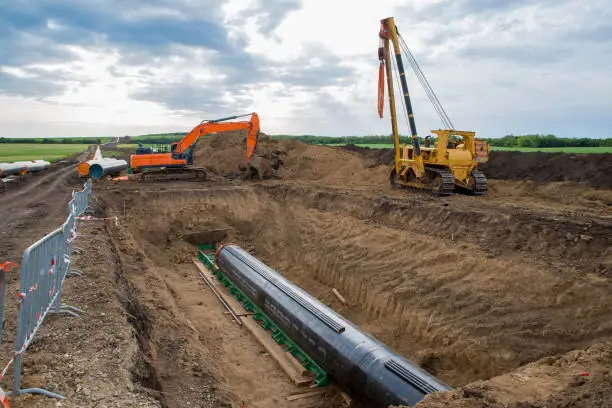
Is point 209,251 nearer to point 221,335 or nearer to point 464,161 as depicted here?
point 221,335

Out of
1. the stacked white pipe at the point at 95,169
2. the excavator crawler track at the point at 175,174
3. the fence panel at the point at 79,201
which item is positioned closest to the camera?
the fence panel at the point at 79,201

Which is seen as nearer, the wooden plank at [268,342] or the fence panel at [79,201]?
the wooden plank at [268,342]

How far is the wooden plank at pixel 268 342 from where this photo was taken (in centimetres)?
1012

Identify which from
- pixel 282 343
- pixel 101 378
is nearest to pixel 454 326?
pixel 282 343

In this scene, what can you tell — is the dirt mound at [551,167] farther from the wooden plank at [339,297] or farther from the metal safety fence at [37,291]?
the metal safety fence at [37,291]

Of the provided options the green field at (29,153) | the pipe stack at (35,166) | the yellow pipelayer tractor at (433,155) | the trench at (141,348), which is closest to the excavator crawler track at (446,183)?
the yellow pipelayer tractor at (433,155)

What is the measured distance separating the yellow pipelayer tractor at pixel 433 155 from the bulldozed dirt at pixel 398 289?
4.30 ft

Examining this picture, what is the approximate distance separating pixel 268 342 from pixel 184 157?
1865 centimetres

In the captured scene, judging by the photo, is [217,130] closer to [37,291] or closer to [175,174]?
[175,174]

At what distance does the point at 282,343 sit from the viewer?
11.6 m

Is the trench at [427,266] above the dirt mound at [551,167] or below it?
below

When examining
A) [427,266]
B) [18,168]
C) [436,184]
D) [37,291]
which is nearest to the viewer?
[37,291]

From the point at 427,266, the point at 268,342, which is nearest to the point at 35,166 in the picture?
the point at 268,342

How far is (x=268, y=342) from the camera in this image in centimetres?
1167
